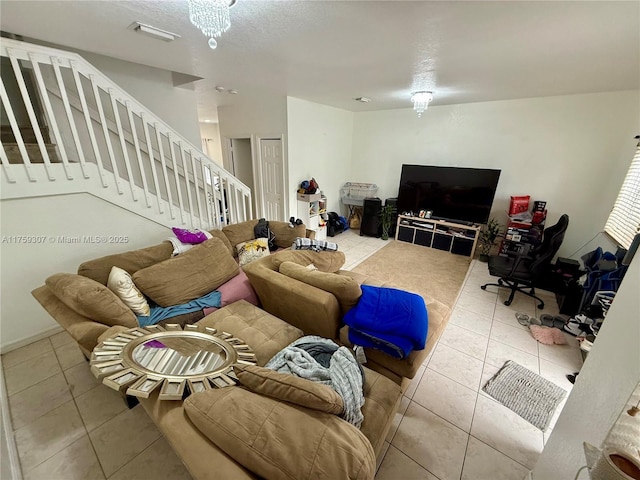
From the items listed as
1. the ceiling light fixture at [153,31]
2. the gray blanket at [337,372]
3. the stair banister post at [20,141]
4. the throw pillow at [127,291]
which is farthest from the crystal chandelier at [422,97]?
the stair banister post at [20,141]

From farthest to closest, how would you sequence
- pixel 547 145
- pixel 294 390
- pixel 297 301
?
pixel 547 145 < pixel 297 301 < pixel 294 390

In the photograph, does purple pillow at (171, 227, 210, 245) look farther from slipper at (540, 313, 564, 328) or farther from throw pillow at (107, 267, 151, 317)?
slipper at (540, 313, 564, 328)

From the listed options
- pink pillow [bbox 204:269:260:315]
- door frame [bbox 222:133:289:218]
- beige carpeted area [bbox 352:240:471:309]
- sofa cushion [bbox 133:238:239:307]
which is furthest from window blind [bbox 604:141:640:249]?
door frame [bbox 222:133:289:218]

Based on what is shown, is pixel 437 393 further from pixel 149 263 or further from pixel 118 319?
pixel 149 263

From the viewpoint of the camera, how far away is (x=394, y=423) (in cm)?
161

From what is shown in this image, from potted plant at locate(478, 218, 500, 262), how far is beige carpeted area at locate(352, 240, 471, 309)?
0.28 m

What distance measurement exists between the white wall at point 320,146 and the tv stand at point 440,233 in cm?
163

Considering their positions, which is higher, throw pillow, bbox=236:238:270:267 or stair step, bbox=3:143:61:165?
stair step, bbox=3:143:61:165

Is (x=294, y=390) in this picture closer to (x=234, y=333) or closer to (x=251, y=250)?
(x=234, y=333)

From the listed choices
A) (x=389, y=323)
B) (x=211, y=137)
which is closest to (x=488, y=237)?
(x=389, y=323)

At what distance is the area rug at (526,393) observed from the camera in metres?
1.68

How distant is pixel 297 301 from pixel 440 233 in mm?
3586

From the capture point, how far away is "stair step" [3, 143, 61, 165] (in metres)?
2.02

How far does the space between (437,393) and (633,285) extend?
4.62 feet
